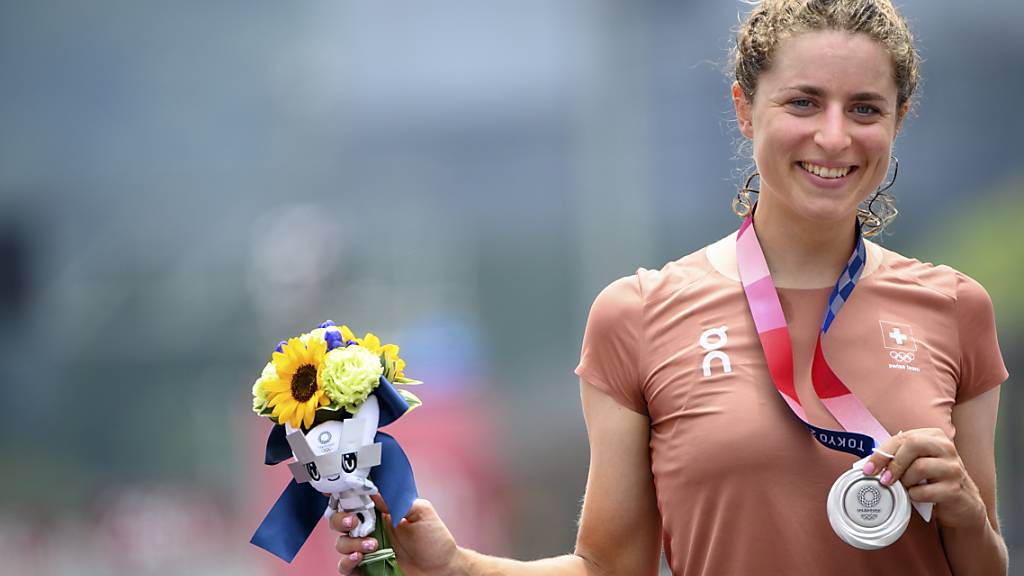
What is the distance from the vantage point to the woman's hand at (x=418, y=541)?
2.25 metres

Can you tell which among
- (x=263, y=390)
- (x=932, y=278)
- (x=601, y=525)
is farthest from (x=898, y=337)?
(x=263, y=390)

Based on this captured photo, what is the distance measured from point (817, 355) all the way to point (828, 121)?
1.14 ft

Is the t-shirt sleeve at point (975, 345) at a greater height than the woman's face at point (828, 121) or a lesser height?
lesser

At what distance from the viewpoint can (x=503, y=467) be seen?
8930mm

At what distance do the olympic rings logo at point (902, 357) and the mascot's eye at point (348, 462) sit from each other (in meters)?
0.82

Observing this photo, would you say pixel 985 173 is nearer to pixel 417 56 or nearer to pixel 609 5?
pixel 609 5

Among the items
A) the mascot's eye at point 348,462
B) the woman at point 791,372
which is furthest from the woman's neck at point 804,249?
the mascot's eye at point 348,462

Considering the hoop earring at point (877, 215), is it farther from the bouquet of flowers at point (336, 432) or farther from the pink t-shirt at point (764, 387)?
the bouquet of flowers at point (336, 432)

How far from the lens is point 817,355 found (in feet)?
7.27

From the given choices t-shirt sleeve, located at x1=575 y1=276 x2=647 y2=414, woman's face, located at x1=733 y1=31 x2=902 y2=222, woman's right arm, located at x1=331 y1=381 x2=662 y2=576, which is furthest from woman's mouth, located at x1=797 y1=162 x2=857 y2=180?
woman's right arm, located at x1=331 y1=381 x2=662 y2=576

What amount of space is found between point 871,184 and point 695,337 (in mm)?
352

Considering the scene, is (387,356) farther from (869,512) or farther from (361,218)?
(361,218)

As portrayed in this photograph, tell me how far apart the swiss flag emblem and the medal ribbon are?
0.08 metres

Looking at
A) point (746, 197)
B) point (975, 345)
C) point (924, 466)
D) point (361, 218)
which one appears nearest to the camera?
point (924, 466)
